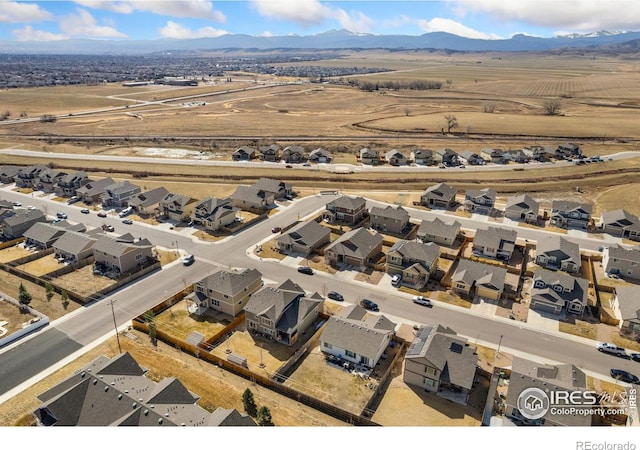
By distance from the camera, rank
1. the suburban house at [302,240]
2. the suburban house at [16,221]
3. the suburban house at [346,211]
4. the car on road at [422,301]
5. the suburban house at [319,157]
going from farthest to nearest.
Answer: the suburban house at [319,157], the suburban house at [346,211], the suburban house at [16,221], the suburban house at [302,240], the car on road at [422,301]

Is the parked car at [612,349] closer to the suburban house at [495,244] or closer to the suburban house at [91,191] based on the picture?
the suburban house at [495,244]

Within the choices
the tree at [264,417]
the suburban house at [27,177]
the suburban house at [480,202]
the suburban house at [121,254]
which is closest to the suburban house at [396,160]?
the suburban house at [480,202]

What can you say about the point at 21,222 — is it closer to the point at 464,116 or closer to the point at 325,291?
the point at 325,291

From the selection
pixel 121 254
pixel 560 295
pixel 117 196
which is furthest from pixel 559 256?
pixel 117 196

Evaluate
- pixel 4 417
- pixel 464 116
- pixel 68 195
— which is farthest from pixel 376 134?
pixel 4 417

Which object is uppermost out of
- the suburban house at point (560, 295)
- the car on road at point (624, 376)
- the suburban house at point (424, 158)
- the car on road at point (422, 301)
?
the suburban house at point (424, 158)

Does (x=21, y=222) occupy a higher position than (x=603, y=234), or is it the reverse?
(x=21, y=222)

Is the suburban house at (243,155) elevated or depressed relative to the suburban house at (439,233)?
elevated
